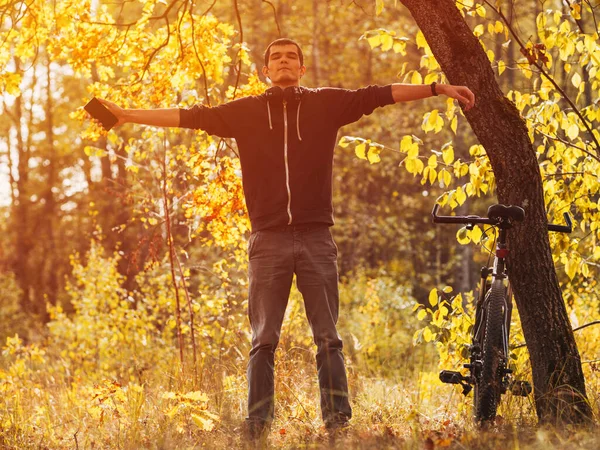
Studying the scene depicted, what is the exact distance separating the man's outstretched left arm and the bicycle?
1.97 ft

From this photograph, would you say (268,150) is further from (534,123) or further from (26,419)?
(26,419)

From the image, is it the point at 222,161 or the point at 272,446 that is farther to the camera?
the point at 222,161

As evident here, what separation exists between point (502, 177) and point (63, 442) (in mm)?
2862

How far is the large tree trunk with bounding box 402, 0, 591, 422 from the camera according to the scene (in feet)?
14.0

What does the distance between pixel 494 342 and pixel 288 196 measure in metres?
1.25

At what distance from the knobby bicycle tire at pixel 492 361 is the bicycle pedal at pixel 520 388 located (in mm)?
133

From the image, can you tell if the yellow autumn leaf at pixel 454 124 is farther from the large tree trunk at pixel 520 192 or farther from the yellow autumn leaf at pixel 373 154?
A: the yellow autumn leaf at pixel 373 154

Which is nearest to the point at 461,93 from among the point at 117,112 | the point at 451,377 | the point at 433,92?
the point at 433,92

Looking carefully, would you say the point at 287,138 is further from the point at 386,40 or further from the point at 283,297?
the point at 386,40

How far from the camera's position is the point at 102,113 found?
4266mm

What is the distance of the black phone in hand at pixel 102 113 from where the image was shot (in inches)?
167

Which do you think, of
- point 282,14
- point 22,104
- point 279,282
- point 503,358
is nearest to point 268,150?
point 279,282

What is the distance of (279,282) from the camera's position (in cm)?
429

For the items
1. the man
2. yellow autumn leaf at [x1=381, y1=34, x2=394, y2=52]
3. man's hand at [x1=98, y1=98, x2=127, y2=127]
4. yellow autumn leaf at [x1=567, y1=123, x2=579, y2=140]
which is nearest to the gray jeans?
the man
